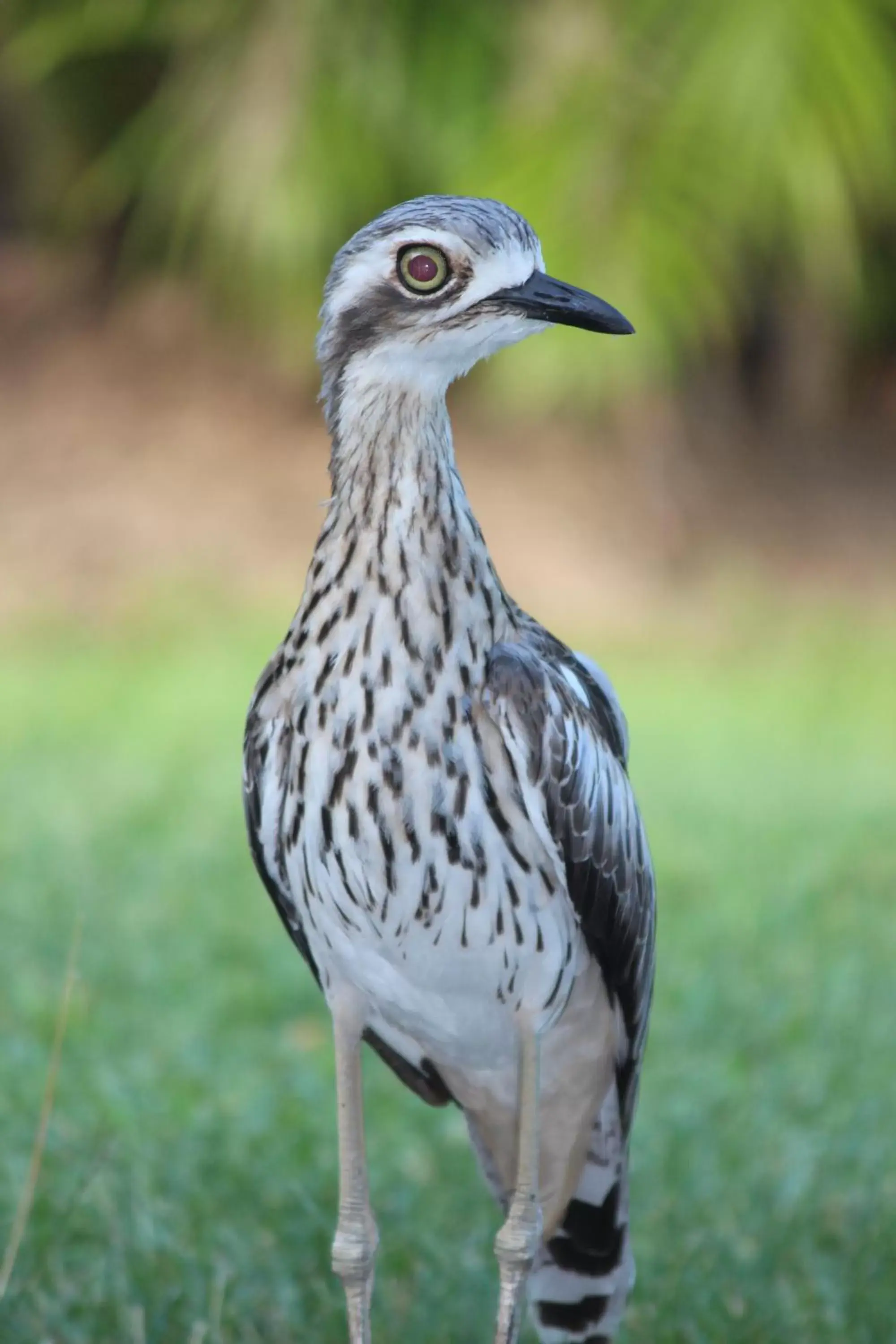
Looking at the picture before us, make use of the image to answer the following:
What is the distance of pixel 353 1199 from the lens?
278cm

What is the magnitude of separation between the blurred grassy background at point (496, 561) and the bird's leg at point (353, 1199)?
43 cm

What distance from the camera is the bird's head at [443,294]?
8.04 ft

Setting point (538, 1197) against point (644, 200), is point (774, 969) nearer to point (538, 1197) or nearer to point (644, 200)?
point (538, 1197)

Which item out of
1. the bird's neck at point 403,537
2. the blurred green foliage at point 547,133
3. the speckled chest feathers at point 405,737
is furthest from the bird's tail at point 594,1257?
the blurred green foliage at point 547,133

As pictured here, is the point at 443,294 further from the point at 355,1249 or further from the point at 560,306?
the point at 355,1249

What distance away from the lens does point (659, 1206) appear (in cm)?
377

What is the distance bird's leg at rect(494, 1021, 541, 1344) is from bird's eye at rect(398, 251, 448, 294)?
1119 millimetres

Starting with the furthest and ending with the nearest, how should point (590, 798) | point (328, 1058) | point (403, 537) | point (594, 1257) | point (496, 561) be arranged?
point (496, 561) < point (328, 1058) < point (594, 1257) < point (590, 798) < point (403, 537)

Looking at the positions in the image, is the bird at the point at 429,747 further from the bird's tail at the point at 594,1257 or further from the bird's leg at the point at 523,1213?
the bird's tail at the point at 594,1257

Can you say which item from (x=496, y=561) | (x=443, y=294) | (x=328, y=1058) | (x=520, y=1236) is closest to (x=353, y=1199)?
(x=520, y=1236)

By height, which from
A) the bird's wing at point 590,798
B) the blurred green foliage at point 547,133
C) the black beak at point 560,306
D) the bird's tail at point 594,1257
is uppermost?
the blurred green foliage at point 547,133

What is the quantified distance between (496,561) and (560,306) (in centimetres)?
672

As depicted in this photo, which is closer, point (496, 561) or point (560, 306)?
point (560, 306)

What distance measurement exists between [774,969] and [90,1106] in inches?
78.6
